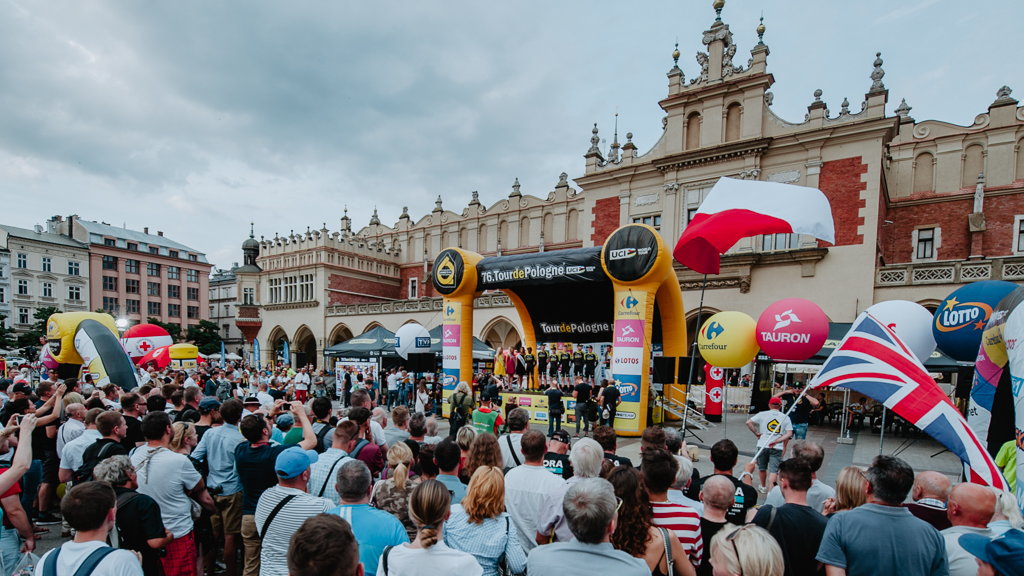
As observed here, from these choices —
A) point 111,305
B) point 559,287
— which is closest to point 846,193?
point 559,287

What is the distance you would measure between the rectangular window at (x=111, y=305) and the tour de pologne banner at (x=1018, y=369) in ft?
199

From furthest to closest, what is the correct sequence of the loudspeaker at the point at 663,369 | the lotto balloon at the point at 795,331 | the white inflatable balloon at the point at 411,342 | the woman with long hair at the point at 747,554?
the white inflatable balloon at the point at 411,342, the loudspeaker at the point at 663,369, the lotto balloon at the point at 795,331, the woman with long hair at the point at 747,554

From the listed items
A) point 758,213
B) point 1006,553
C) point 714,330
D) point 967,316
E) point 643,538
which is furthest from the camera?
point 714,330

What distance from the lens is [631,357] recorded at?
408 inches

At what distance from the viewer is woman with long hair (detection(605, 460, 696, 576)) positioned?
2.30m

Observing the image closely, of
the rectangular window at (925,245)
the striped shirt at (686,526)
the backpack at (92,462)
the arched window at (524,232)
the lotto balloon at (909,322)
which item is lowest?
the backpack at (92,462)

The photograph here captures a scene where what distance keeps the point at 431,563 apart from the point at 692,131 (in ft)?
70.3

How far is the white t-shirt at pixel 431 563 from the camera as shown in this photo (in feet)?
6.71

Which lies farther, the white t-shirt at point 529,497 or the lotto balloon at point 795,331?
the lotto balloon at point 795,331

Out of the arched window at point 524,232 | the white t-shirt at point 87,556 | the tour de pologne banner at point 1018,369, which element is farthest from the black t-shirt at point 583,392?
the arched window at point 524,232

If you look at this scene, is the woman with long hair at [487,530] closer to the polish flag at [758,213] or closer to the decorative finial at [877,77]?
the polish flag at [758,213]

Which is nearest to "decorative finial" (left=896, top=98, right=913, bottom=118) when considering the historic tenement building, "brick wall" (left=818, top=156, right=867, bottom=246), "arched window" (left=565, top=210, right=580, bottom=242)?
the historic tenement building

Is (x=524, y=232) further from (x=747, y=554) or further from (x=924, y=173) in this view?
(x=747, y=554)

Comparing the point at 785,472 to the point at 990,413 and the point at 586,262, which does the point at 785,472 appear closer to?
the point at 990,413
